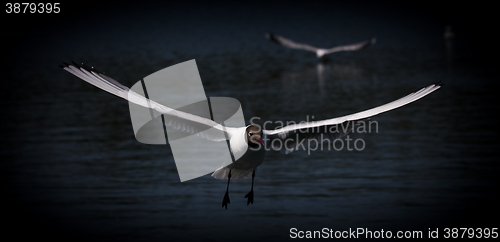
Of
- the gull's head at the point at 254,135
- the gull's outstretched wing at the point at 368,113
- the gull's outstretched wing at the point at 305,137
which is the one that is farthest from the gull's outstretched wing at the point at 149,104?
the gull's outstretched wing at the point at 368,113

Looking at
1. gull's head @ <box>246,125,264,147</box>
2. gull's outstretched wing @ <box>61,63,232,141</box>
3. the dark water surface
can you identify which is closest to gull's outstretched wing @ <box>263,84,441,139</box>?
gull's head @ <box>246,125,264,147</box>

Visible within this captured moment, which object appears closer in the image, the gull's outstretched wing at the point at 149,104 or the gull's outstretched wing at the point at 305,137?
the gull's outstretched wing at the point at 149,104

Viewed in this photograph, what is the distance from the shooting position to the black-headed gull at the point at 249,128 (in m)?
7.62

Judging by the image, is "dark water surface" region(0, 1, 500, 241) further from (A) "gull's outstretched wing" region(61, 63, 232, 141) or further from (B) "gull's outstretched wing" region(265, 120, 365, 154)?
(A) "gull's outstretched wing" region(61, 63, 232, 141)

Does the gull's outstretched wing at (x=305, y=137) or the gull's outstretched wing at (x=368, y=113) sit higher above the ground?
the gull's outstretched wing at (x=368, y=113)

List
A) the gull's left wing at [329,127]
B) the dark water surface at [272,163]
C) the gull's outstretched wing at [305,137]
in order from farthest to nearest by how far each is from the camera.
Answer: the dark water surface at [272,163], the gull's outstretched wing at [305,137], the gull's left wing at [329,127]

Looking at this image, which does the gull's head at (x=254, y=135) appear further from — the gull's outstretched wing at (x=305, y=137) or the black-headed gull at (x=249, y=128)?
the gull's outstretched wing at (x=305, y=137)

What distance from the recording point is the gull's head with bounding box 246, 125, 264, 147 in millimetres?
7492

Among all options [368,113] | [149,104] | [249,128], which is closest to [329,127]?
[368,113]

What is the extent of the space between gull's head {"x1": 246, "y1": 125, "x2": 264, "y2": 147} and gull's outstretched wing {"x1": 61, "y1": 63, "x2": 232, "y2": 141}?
1.56 ft

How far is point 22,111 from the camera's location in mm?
19688

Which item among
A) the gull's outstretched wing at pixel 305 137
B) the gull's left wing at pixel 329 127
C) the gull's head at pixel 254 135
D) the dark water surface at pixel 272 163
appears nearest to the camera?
the gull's head at pixel 254 135

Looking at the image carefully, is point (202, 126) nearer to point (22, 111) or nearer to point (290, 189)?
point (290, 189)

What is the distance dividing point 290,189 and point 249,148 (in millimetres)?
3321
